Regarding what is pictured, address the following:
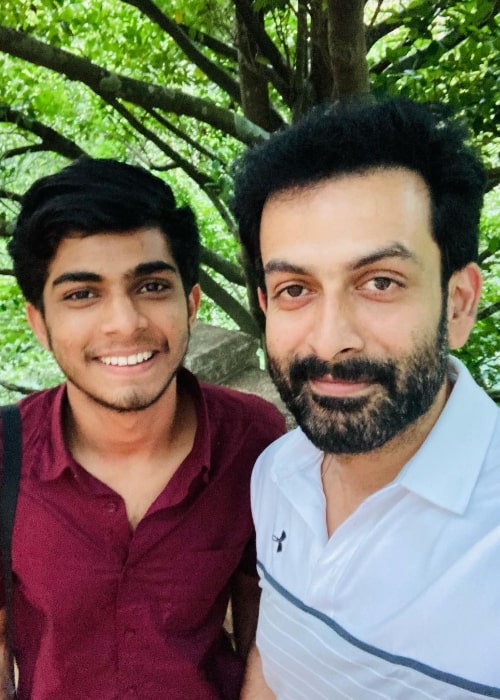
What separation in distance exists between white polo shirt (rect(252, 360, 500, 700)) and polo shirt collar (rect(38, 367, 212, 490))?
406 mm

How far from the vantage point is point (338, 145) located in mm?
1496

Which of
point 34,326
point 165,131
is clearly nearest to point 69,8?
point 165,131

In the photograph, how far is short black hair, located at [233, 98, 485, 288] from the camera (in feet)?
4.83

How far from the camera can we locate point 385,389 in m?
1.43

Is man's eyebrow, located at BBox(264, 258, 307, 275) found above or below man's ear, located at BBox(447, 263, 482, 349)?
above

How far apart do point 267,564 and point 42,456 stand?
793 mm

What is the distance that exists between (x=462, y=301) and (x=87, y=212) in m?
1.15

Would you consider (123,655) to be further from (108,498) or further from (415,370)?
(415,370)

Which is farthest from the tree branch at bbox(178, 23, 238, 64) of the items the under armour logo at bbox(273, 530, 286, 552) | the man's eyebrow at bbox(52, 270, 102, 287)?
the under armour logo at bbox(273, 530, 286, 552)

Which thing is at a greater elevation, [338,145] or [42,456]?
[338,145]

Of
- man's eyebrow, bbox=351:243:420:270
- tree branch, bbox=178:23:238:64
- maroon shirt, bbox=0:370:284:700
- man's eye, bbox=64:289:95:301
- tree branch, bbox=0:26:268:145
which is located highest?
tree branch, bbox=178:23:238:64

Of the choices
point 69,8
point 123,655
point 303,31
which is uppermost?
point 69,8

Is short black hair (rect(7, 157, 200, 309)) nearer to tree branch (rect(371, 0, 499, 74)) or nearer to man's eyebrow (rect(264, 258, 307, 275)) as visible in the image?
man's eyebrow (rect(264, 258, 307, 275))

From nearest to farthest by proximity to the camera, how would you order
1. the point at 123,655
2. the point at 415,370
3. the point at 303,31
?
the point at 415,370
the point at 123,655
the point at 303,31
